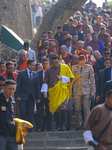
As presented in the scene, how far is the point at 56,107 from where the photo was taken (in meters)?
7.99

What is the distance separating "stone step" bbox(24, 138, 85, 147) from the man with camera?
304cm

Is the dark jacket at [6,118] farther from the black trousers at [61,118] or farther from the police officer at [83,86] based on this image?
the police officer at [83,86]

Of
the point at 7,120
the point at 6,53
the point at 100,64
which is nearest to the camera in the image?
the point at 7,120

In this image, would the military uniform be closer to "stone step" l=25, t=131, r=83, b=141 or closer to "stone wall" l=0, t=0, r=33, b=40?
"stone step" l=25, t=131, r=83, b=141

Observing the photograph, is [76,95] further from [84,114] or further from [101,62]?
[101,62]

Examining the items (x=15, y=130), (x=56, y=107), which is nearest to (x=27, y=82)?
(x=56, y=107)

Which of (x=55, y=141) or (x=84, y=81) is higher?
(x=84, y=81)

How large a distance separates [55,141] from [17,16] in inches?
342

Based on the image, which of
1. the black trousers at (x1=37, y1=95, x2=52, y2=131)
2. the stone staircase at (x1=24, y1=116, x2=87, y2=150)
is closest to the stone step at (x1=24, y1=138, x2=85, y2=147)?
the stone staircase at (x1=24, y1=116, x2=87, y2=150)

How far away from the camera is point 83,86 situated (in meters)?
8.26

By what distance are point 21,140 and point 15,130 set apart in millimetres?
202

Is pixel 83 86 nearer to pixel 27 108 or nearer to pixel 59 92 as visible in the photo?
pixel 59 92

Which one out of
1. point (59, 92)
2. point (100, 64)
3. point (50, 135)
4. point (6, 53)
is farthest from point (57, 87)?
point (6, 53)

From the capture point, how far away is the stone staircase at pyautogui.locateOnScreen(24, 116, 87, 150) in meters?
7.46
